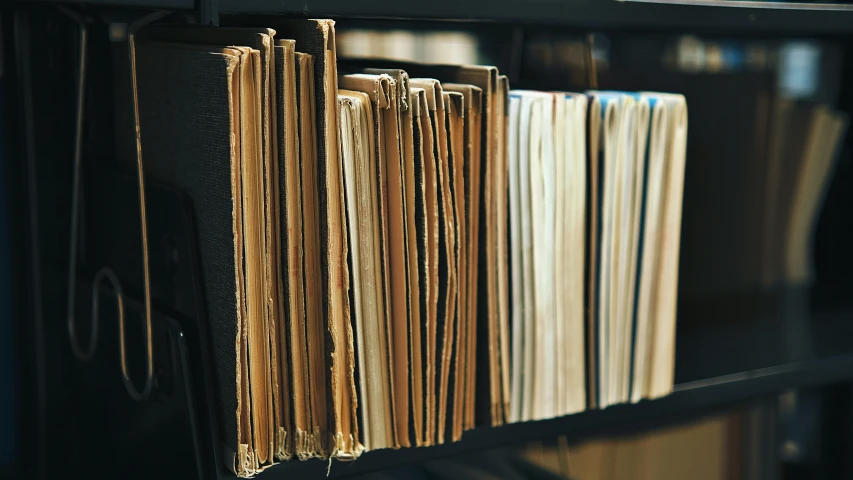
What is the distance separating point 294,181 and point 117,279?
0.27 m

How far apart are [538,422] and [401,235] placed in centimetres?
26

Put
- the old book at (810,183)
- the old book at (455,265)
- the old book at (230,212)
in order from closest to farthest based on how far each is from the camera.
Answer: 1. the old book at (230,212)
2. the old book at (455,265)
3. the old book at (810,183)

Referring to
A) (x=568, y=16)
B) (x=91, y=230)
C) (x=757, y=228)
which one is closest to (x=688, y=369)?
(x=757, y=228)

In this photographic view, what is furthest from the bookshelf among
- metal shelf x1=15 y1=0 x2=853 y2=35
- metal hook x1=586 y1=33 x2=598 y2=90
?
metal hook x1=586 y1=33 x2=598 y2=90

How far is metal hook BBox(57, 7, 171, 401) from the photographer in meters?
0.71

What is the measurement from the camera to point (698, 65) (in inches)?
50.7

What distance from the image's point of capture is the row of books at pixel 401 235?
65cm

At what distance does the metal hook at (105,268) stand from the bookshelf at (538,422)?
0.07 ft

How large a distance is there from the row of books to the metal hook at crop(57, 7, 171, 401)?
0.03 meters

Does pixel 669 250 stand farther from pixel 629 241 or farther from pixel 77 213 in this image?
pixel 77 213

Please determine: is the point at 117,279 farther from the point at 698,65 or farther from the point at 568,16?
the point at 698,65

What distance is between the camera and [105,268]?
2.79 ft

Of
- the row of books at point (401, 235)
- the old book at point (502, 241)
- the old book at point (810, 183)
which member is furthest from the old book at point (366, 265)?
the old book at point (810, 183)

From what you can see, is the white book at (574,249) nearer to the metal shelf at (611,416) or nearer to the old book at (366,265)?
the metal shelf at (611,416)
